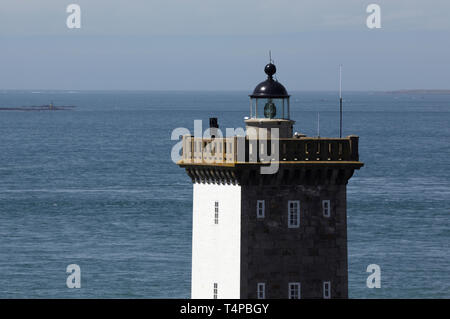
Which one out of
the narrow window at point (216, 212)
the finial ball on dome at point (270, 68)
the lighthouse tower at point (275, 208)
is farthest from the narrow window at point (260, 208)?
the finial ball on dome at point (270, 68)

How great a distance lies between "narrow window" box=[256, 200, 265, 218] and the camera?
41.5 meters

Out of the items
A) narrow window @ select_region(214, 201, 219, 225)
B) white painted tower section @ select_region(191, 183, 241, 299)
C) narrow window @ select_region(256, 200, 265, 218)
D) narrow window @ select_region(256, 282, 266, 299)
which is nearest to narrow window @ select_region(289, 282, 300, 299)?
narrow window @ select_region(256, 282, 266, 299)

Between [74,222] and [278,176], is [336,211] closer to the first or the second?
[278,176]

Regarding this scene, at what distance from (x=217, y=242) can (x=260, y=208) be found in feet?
6.00

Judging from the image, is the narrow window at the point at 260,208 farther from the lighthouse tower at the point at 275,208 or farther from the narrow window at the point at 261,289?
the narrow window at the point at 261,289

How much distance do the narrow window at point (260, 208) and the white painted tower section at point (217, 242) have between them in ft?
1.98

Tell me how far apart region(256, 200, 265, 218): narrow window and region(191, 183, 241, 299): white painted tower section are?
60 centimetres

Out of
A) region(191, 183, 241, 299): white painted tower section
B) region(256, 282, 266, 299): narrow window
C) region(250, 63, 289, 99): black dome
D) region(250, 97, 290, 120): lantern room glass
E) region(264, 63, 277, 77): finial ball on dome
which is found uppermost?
region(264, 63, 277, 77): finial ball on dome

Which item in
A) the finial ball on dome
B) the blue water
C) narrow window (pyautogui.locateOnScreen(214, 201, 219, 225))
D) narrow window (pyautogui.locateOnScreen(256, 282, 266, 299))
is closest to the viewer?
narrow window (pyautogui.locateOnScreen(256, 282, 266, 299))

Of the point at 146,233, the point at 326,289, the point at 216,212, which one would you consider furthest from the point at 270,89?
the point at 146,233

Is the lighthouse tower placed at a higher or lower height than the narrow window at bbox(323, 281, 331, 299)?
higher

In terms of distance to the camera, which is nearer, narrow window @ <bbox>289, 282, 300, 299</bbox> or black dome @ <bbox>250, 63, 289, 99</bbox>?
narrow window @ <bbox>289, 282, 300, 299</bbox>

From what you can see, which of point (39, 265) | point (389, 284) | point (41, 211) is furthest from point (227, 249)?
point (41, 211)

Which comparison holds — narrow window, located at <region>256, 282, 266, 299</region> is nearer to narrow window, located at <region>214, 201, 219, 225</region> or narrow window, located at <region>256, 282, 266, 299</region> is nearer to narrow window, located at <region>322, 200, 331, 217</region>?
narrow window, located at <region>214, 201, 219, 225</region>
